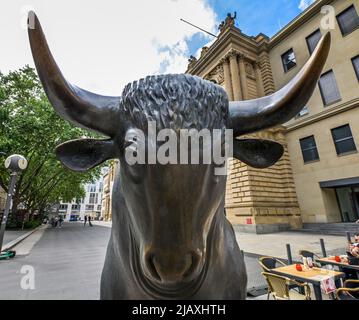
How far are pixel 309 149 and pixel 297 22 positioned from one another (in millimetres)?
11221

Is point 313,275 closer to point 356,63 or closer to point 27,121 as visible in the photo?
point 27,121

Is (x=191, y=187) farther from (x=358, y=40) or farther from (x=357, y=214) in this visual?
(x=358, y=40)

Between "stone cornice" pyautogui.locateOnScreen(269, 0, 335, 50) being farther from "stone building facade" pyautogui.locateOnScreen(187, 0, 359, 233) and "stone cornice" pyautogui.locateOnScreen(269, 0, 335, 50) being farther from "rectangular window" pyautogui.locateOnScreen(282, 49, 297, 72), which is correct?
"rectangular window" pyautogui.locateOnScreen(282, 49, 297, 72)

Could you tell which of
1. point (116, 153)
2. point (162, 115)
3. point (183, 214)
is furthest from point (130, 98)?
point (183, 214)

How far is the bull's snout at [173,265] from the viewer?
948mm

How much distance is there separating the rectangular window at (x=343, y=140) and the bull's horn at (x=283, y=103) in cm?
1839

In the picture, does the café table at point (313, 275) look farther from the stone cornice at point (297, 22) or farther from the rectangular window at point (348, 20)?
the stone cornice at point (297, 22)

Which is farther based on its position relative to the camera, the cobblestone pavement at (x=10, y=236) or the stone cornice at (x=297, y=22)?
the stone cornice at (x=297, y=22)

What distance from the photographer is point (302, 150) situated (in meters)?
18.8

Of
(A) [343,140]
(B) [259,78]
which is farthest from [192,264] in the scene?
(B) [259,78]

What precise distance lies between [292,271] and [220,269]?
4243mm

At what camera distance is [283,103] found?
1.23 metres

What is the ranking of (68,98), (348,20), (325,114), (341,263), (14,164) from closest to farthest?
(68,98)
(341,263)
(14,164)
(348,20)
(325,114)

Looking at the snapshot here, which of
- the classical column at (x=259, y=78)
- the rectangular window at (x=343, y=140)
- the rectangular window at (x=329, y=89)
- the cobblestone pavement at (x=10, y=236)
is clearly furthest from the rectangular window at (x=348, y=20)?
the cobblestone pavement at (x=10, y=236)
